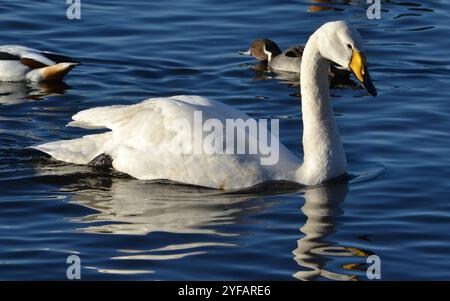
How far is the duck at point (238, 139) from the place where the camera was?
11695 millimetres

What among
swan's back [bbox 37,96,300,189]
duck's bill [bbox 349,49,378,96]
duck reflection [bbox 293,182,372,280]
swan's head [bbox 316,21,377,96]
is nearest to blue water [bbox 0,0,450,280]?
duck reflection [bbox 293,182,372,280]

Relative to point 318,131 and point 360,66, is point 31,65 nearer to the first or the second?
point 318,131

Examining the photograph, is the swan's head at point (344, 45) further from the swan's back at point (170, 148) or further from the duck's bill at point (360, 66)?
the swan's back at point (170, 148)

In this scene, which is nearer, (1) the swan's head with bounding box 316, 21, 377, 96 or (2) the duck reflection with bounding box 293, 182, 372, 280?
(2) the duck reflection with bounding box 293, 182, 372, 280

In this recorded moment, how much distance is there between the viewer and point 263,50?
17516mm

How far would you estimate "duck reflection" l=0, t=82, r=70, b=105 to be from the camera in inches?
619

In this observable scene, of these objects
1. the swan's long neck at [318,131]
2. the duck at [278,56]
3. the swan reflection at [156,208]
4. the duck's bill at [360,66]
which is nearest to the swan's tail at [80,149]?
the swan reflection at [156,208]

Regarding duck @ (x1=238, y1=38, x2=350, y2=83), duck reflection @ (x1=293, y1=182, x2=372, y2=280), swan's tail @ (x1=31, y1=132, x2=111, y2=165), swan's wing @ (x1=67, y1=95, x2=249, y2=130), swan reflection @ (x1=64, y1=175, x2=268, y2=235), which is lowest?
duck reflection @ (x1=293, y1=182, x2=372, y2=280)

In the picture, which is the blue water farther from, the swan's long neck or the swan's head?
the swan's head

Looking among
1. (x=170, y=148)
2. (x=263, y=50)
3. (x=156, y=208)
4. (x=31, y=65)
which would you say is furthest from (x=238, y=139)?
(x=263, y=50)

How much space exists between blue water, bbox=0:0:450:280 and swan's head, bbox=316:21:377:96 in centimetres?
116

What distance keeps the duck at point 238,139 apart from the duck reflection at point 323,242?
0.23m

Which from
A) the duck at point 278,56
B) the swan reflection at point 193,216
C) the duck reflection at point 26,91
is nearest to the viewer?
the swan reflection at point 193,216

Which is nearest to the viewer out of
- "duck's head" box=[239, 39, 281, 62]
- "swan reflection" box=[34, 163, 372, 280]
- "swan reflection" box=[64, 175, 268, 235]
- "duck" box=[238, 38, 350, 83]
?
"swan reflection" box=[34, 163, 372, 280]
